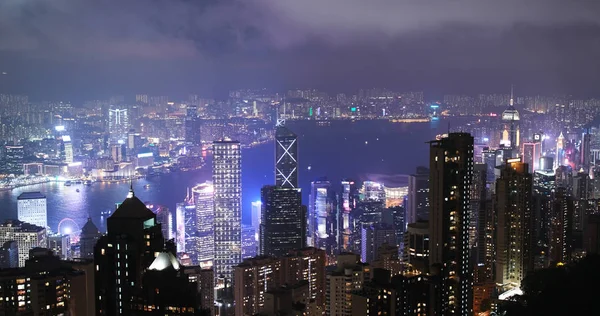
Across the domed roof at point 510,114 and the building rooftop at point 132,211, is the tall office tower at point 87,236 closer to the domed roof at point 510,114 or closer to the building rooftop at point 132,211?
the building rooftop at point 132,211

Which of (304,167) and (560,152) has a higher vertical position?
(560,152)

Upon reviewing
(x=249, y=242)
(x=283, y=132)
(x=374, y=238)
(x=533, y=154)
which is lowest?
(x=249, y=242)

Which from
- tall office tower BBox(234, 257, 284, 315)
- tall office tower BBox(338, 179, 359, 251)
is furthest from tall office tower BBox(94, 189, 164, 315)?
tall office tower BBox(338, 179, 359, 251)

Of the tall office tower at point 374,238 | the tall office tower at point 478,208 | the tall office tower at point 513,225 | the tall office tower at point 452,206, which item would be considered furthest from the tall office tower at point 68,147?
the tall office tower at point 513,225

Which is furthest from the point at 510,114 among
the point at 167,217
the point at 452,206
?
the point at 167,217

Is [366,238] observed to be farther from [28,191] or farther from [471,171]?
[28,191]

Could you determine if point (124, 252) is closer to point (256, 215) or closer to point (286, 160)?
point (256, 215)
